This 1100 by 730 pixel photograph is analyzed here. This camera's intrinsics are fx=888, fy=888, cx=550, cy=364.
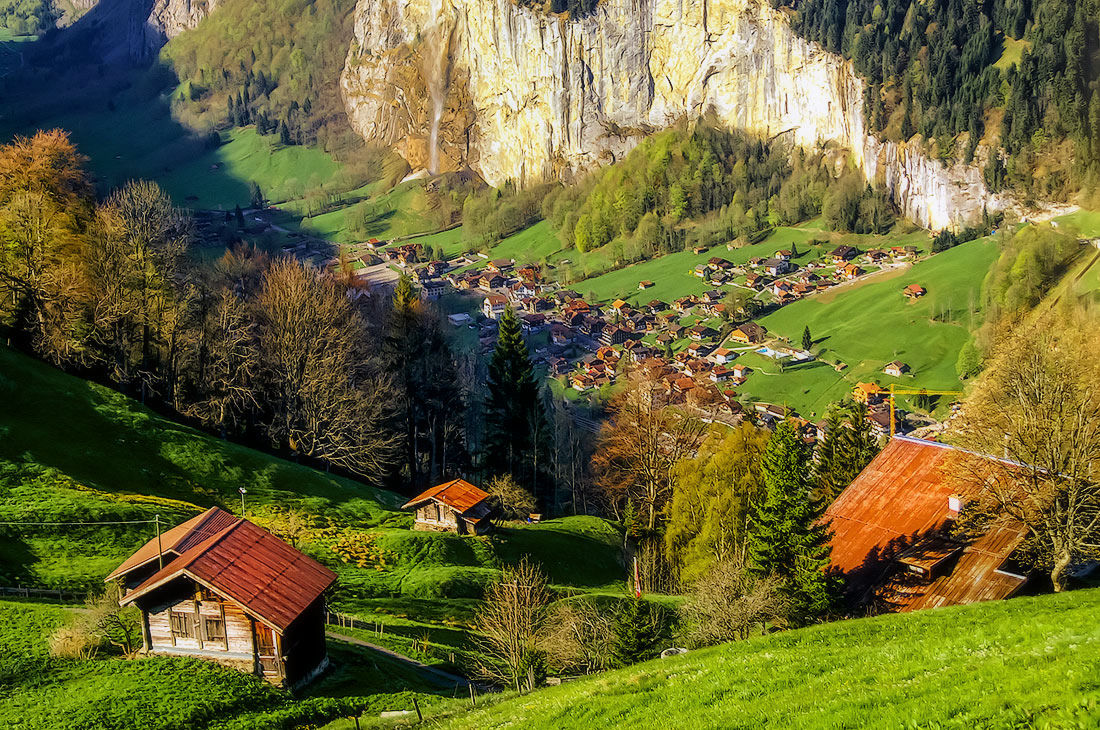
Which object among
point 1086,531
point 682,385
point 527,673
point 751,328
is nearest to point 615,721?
point 527,673

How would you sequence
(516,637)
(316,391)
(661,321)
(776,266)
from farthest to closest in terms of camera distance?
(776,266)
(661,321)
(316,391)
(516,637)

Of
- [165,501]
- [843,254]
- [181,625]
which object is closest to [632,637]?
[181,625]

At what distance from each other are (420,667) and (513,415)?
39252mm

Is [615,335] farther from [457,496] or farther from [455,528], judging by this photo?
[455,528]

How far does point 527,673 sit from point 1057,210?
148109 mm

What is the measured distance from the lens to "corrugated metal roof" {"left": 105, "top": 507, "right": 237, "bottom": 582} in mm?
28938

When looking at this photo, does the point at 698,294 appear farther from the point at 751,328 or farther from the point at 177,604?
the point at 177,604

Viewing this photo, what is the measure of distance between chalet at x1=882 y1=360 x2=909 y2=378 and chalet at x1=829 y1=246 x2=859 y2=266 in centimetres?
4371

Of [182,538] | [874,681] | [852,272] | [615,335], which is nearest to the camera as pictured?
[874,681]

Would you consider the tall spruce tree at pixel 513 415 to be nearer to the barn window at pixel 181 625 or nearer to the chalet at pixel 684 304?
the barn window at pixel 181 625

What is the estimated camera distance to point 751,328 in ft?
475

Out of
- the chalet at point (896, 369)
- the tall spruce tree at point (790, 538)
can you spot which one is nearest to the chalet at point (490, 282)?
the chalet at point (896, 369)

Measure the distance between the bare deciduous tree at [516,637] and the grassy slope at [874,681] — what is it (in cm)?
293

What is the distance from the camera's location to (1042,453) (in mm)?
30344
